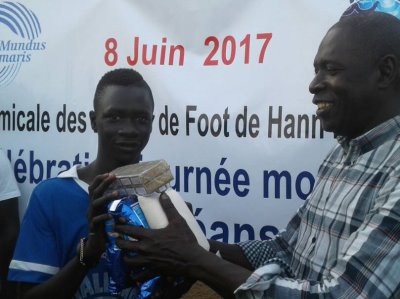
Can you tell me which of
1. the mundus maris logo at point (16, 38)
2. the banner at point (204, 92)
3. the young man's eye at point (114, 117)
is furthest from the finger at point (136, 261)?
the mundus maris logo at point (16, 38)

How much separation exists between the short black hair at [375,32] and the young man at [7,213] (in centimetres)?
196

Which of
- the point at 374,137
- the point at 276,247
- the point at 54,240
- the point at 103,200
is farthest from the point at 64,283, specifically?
the point at 374,137

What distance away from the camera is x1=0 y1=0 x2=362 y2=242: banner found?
2.51m

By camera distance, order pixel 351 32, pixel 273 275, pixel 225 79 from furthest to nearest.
→ pixel 225 79 → pixel 351 32 → pixel 273 275

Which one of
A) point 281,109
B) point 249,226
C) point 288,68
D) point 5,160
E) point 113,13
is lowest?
point 249,226

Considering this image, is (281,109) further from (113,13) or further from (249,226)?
(113,13)

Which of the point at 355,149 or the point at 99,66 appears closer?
the point at 355,149

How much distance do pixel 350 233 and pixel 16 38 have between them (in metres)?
2.23

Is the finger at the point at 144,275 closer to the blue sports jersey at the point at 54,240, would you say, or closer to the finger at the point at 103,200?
the finger at the point at 103,200

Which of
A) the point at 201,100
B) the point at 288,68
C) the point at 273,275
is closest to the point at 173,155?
the point at 201,100

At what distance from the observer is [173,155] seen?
277cm

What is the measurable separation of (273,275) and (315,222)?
0.26 metres

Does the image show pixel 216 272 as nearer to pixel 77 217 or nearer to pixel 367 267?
pixel 367 267

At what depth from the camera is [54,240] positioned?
76.7 inches
